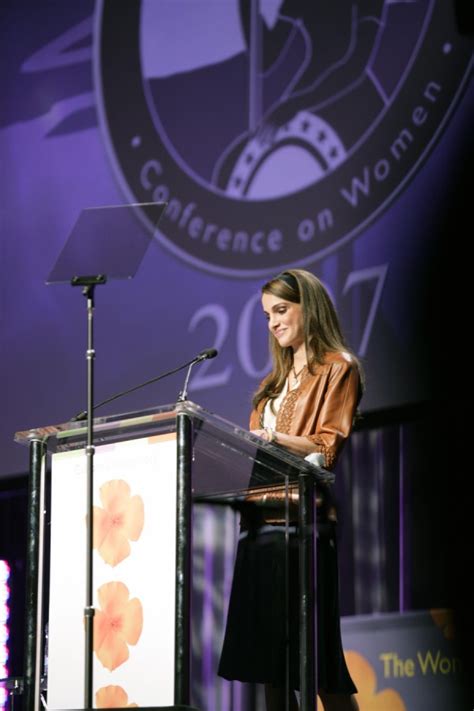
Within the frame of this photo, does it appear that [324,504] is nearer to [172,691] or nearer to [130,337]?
[172,691]

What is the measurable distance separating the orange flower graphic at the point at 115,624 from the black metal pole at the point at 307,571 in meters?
0.46

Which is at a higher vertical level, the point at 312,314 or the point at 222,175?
the point at 222,175

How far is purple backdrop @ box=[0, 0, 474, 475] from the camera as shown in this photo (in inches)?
154

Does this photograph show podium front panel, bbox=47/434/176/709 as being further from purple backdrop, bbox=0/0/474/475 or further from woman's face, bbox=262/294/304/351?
purple backdrop, bbox=0/0/474/475

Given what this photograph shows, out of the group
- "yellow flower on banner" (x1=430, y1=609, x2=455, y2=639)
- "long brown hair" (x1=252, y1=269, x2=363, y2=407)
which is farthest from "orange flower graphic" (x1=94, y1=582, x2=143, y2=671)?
"yellow flower on banner" (x1=430, y1=609, x2=455, y2=639)

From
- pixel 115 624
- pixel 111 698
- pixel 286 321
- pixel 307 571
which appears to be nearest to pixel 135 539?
pixel 115 624

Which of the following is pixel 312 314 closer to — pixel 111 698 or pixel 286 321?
pixel 286 321

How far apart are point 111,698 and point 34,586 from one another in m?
0.40

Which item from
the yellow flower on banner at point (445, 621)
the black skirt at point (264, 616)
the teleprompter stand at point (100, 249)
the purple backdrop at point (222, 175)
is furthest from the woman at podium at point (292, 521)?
the yellow flower on banner at point (445, 621)

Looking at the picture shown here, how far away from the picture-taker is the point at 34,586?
113 inches

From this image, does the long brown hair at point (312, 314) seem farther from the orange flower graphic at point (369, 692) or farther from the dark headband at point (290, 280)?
the orange flower graphic at point (369, 692)

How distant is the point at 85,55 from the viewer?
5.20 m

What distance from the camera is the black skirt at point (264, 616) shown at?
8.92 ft

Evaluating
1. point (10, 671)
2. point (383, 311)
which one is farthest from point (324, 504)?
point (10, 671)
